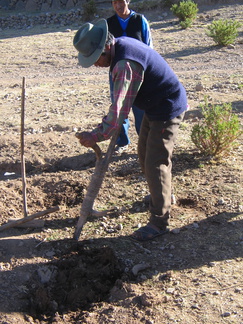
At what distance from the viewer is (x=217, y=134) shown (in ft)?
16.3

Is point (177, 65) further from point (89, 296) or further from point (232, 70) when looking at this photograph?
point (89, 296)

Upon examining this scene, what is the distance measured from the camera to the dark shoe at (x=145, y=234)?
377 cm

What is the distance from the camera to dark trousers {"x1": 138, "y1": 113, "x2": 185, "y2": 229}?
3568mm

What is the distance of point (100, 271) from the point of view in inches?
135

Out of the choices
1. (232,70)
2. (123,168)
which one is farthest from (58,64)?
(123,168)

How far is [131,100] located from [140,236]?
3.83ft

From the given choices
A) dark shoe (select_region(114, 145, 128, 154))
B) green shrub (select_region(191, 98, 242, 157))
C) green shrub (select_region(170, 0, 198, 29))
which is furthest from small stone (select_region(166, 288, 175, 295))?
green shrub (select_region(170, 0, 198, 29))

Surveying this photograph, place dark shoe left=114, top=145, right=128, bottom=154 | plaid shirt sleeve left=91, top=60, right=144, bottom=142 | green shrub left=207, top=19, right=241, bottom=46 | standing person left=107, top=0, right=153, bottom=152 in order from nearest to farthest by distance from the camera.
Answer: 1. plaid shirt sleeve left=91, top=60, right=144, bottom=142
2. standing person left=107, top=0, right=153, bottom=152
3. dark shoe left=114, top=145, right=128, bottom=154
4. green shrub left=207, top=19, right=241, bottom=46

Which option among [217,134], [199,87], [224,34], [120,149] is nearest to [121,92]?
[217,134]

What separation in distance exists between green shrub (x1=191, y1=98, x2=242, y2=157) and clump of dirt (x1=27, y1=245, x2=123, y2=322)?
1.97m

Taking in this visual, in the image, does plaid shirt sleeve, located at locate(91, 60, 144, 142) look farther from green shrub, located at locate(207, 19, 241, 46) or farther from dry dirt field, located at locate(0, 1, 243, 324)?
green shrub, located at locate(207, 19, 241, 46)

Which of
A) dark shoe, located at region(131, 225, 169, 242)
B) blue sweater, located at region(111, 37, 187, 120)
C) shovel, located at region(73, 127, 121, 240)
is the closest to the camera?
blue sweater, located at region(111, 37, 187, 120)

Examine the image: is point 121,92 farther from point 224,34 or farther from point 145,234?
point 224,34

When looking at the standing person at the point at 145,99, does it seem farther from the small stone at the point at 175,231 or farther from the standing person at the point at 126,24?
the standing person at the point at 126,24
